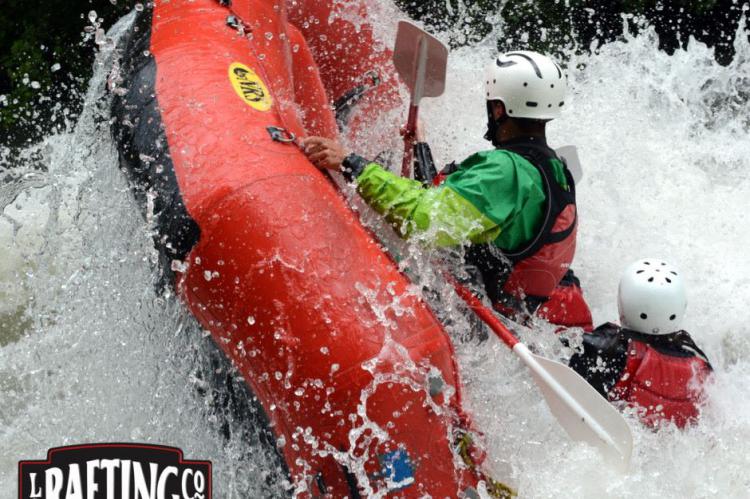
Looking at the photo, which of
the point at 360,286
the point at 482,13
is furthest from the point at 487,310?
the point at 482,13

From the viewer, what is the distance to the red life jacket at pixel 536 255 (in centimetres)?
274

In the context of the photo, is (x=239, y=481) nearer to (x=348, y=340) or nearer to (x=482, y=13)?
(x=348, y=340)

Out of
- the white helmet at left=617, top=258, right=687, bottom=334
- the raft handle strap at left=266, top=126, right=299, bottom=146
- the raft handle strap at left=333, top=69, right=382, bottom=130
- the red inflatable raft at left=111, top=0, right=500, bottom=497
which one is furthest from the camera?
the raft handle strap at left=333, top=69, right=382, bottom=130

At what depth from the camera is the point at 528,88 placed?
9.27 feet

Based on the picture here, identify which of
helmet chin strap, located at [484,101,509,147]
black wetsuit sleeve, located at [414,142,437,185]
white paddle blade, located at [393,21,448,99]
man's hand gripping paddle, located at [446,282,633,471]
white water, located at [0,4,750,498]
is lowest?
white water, located at [0,4,750,498]

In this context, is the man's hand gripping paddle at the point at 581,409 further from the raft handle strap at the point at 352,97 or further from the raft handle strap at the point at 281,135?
the raft handle strap at the point at 352,97

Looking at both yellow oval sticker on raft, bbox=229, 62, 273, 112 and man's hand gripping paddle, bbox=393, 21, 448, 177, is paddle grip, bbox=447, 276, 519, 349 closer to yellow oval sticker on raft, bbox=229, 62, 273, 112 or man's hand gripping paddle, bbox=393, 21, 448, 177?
man's hand gripping paddle, bbox=393, 21, 448, 177

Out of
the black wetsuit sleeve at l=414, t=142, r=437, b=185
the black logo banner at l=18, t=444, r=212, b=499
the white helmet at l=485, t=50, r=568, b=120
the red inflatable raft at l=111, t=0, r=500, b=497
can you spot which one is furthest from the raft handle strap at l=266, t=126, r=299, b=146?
the black logo banner at l=18, t=444, r=212, b=499

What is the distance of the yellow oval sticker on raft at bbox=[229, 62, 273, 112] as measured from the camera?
2.85 metres

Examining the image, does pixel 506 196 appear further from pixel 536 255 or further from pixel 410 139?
pixel 410 139

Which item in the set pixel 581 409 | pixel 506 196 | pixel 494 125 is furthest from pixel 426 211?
pixel 581 409

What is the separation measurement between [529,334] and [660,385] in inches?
17.9

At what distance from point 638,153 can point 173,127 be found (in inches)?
114

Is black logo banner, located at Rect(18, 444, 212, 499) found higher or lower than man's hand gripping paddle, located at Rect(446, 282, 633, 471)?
lower
